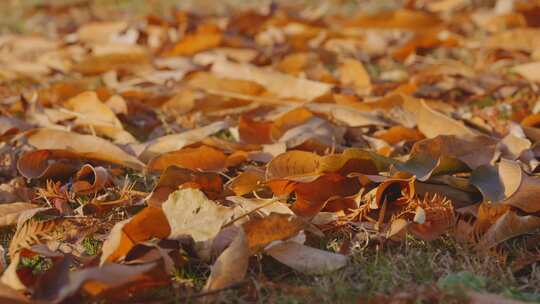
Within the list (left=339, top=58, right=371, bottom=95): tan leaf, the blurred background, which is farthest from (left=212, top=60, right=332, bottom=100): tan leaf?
the blurred background

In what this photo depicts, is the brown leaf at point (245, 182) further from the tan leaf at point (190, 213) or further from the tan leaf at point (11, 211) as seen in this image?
the tan leaf at point (11, 211)

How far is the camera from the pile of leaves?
3.88 feet

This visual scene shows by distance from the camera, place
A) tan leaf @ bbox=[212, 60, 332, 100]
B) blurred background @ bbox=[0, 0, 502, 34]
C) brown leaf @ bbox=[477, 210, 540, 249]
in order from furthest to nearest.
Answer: blurred background @ bbox=[0, 0, 502, 34], tan leaf @ bbox=[212, 60, 332, 100], brown leaf @ bbox=[477, 210, 540, 249]

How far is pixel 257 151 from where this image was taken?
5.45ft

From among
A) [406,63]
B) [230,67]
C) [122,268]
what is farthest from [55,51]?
[122,268]

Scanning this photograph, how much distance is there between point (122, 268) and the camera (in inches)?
41.8

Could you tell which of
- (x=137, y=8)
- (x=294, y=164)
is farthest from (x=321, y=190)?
(x=137, y=8)

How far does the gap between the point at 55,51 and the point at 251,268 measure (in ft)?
6.52

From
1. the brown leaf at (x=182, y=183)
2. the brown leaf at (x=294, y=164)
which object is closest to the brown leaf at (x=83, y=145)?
the brown leaf at (x=182, y=183)

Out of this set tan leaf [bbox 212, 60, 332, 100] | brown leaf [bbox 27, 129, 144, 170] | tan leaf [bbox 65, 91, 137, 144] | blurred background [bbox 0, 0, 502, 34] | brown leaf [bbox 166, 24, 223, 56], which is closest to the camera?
brown leaf [bbox 27, 129, 144, 170]

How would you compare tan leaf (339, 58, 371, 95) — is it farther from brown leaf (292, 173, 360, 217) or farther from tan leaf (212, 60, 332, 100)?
brown leaf (292, 173, 360, 217)

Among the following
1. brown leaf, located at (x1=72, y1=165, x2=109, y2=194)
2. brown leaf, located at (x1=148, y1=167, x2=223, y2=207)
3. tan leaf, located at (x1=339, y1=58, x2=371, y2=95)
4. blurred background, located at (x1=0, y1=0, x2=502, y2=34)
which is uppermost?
brown leaf, located at (x1=148, y1=167, x2=223, y2=207)

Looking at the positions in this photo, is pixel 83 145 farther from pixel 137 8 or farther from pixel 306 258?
pixel 137 8

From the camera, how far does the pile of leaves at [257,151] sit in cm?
118
